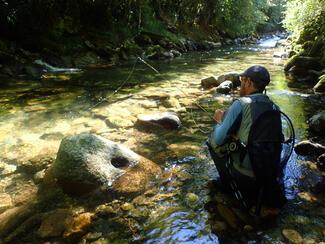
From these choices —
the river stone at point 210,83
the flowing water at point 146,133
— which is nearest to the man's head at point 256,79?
the flowing water at point 146,133

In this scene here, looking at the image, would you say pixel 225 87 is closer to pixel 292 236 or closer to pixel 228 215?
pixel 228 215

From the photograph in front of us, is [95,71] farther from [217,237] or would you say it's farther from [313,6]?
[217,237]

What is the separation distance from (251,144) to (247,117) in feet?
0.91

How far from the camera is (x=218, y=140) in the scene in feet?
12.3

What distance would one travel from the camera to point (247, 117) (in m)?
3.44

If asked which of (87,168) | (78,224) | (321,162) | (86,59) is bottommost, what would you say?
(86,59)

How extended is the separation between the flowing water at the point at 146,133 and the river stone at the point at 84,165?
656 millimetres

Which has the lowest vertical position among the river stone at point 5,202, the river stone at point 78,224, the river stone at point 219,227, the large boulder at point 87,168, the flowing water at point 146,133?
the flowing water at point 146,133

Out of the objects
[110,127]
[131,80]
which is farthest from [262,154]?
[131,80]

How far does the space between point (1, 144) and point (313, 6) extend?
428 inches

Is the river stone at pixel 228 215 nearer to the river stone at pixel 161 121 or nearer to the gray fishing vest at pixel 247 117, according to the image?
the gray fishing vest at pixel 247 117

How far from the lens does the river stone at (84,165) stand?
425cm

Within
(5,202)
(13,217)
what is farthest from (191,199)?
(5,202)

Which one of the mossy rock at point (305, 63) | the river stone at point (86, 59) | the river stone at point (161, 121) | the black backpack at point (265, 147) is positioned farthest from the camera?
the river stone at point (86, 59)
